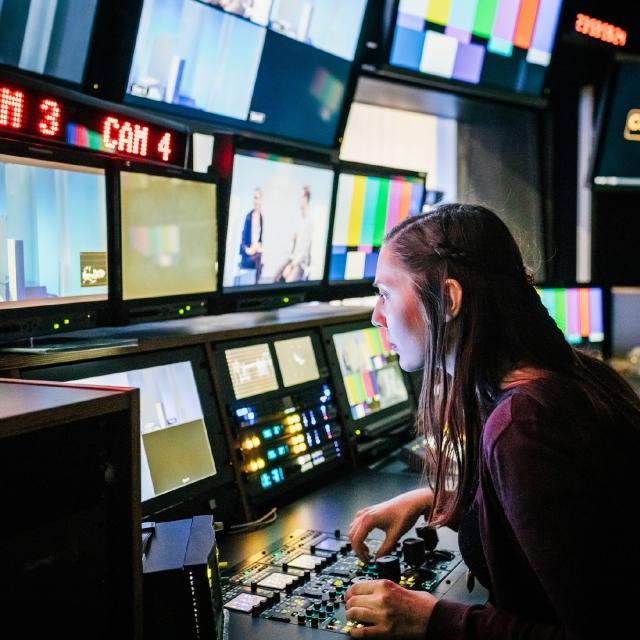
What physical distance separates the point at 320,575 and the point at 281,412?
605 mm

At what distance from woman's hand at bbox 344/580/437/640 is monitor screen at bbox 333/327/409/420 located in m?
1.15

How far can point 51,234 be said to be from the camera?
1.62 meters

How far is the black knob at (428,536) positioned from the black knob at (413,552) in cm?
7

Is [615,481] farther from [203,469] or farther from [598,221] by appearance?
[598,221]

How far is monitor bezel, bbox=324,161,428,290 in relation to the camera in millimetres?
2801

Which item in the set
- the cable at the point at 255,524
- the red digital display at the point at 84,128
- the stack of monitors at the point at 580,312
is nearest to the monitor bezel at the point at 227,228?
the red digital display at the point at 84,128

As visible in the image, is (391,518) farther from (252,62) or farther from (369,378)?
(252,62)

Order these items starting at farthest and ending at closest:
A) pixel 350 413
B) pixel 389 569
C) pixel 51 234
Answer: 1. pixel 350 413
2. pixel 51 234
3. pixel 389 569

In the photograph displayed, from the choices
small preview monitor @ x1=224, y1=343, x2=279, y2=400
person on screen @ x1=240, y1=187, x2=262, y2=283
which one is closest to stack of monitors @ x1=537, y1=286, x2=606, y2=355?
person on screen @ x1=240, y1=187, x2=262, y2=283

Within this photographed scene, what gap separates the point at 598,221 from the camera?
15.6ft

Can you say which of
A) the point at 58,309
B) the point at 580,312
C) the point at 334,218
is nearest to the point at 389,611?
the point at 58,309

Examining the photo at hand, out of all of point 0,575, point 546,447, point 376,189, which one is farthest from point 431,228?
point 376,189

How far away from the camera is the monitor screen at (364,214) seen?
289 centimetres

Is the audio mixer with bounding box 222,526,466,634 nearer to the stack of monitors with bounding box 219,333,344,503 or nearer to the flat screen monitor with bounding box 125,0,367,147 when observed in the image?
the stack of monitors with bounding box 219,333,344,503
